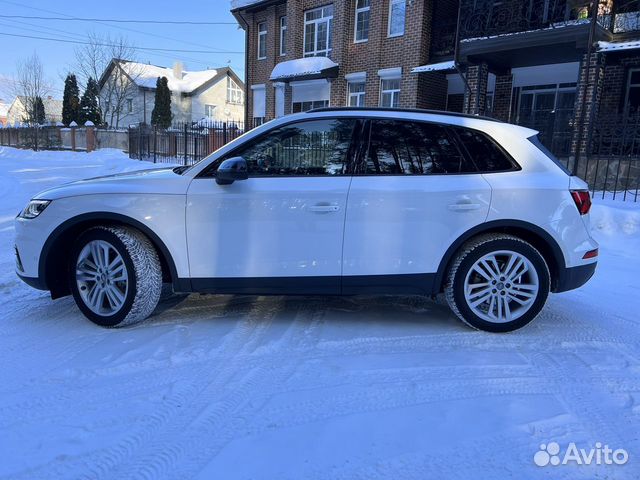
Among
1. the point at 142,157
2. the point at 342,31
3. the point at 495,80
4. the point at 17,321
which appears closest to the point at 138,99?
the point at 142,157

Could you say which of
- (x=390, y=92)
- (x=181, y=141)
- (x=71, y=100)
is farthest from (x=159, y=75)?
(x=390, y=92)

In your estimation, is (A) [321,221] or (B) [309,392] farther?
(A) [321,221]

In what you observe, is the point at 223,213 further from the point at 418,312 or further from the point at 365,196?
the point at 418,312

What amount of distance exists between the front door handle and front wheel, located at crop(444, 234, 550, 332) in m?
1.05

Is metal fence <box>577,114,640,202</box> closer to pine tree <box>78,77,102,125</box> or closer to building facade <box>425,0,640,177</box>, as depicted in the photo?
building facade <box>425,0,640,177</box>

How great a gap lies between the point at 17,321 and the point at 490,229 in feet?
12.7

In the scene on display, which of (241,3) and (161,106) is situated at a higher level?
(241,3)

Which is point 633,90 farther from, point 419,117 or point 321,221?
point 321,221

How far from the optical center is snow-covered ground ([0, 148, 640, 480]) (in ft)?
7.39

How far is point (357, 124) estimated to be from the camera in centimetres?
374

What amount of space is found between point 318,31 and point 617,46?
11159 mm

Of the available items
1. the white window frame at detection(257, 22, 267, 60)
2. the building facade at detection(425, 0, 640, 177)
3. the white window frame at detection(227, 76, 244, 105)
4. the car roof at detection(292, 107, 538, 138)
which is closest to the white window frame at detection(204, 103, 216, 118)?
the white window frame at detection(227, 76, 244, 105)

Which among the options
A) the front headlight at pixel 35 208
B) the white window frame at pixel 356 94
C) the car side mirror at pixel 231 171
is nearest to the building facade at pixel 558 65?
the white window frame at pixel 356 94

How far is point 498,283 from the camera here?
3723 millimetres
